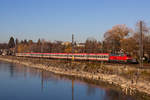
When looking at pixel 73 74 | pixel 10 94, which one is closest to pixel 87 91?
pixel 10 94

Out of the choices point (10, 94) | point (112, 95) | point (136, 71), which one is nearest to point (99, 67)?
point (136, 71)

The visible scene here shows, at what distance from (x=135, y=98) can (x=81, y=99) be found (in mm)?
7021

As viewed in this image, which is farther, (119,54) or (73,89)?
(119,54)

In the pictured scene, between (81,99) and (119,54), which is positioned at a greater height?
(119,54)

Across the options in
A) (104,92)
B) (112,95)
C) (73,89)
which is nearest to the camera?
(112,95)

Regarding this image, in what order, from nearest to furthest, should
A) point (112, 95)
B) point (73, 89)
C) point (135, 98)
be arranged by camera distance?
point (135, 98), point (112, 95), point (73, 89)

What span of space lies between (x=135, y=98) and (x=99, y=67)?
17.4 meters

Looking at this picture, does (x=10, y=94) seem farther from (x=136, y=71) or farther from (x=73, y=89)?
(x=136, y=71)

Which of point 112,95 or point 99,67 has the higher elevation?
point 99,67

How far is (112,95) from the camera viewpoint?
91.6 feet

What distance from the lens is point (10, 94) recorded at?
1131 inches

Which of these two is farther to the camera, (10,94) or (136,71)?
(136,71)

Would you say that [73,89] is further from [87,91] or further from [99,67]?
[99,67]

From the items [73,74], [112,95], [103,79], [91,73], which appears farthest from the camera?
[73,74]
